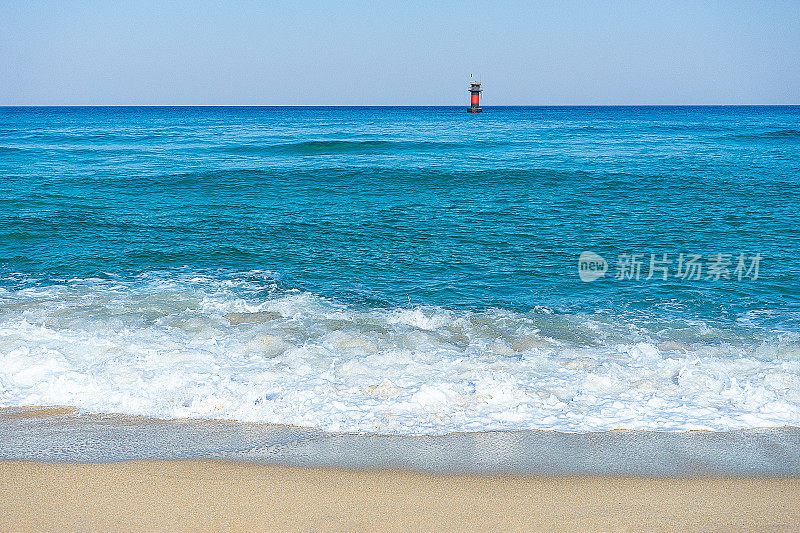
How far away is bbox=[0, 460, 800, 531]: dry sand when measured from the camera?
13.1ft

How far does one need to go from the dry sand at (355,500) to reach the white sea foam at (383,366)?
2.67 feet

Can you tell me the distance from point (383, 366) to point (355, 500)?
245 cm

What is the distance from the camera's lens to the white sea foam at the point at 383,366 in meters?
5.52

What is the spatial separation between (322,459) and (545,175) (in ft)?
58.7

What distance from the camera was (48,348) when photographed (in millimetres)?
6969

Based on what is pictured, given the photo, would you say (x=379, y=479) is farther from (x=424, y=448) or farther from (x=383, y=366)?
(x=383, y=366)

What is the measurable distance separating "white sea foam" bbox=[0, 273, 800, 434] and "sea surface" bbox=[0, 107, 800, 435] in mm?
31

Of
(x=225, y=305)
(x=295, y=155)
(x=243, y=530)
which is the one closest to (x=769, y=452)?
(x=243, y=530)

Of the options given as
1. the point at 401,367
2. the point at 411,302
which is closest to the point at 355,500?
the point at 401,367

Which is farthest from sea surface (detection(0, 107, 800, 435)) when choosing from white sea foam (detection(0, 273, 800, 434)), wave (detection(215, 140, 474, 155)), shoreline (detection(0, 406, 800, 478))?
wave (detection(215, 140, 474, 155))

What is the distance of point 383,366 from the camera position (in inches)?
261
